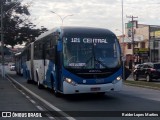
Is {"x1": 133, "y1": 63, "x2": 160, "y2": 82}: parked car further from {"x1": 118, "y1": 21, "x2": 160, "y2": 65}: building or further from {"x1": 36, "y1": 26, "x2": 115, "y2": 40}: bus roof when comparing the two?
{"x1": 118, "y1": 21, "x2": 160, "y2": 65}: building

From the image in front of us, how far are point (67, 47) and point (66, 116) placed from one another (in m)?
5.24

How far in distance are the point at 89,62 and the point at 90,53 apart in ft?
1.32

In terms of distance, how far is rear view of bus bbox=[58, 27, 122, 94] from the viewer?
653 inches

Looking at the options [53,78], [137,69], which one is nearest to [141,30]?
[137,69]

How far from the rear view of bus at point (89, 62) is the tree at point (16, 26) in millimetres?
43385

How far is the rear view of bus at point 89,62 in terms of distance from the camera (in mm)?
16594

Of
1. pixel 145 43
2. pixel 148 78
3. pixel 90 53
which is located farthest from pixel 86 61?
pixel 145 43

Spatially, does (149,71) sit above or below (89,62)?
below

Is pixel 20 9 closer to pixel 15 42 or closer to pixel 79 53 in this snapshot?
pixel 15 42

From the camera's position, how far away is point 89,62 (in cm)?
1680

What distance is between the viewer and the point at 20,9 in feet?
203

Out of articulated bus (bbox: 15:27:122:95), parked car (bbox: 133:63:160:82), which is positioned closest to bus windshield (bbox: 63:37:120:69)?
articulated bus (bbox: 15:27:122:95)

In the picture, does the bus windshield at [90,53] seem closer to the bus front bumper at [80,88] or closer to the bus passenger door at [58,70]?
the bus passenger door at [58,70]

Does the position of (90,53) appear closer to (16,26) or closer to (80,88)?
(80,88)
